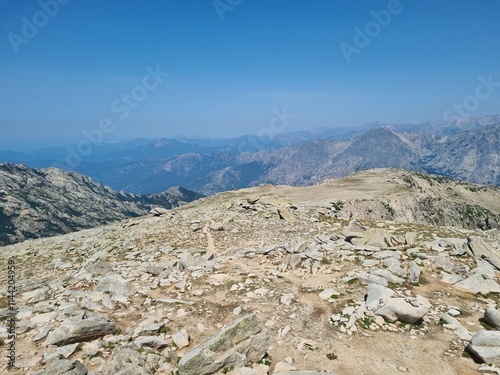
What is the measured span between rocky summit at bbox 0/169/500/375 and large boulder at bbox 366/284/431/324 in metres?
0.06

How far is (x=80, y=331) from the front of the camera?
560 inches

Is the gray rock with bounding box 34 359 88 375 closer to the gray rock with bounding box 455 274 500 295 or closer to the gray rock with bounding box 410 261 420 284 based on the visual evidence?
the gray rock with bounding box 410 261 420 284

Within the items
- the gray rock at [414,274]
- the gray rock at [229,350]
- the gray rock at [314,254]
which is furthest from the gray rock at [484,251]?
the gray rock at [229,350]

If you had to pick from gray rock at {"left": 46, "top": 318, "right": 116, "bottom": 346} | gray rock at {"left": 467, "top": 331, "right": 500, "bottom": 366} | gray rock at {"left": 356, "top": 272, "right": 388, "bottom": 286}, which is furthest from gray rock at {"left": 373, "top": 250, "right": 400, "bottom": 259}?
gray rock at {"left": 46, "top": 318, "right": 116, "bottom": 346}

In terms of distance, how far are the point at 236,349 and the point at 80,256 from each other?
2720 cm

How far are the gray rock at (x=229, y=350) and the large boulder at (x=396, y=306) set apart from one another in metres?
6.51

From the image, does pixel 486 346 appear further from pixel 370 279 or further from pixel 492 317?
pixel 370 279

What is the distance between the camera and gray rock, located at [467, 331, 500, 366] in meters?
13.1

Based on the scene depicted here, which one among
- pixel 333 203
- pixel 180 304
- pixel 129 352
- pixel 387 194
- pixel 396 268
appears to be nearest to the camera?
pixel 129 352

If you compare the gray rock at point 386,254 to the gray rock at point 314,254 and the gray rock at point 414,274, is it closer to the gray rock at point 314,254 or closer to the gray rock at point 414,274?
the gray rock at point 414,274

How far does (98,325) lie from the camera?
1473 centimetres

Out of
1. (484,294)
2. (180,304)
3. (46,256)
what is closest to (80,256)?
(46,256)

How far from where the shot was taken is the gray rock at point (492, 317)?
51.9ft

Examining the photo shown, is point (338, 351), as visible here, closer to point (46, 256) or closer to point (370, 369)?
point (370, 369)
